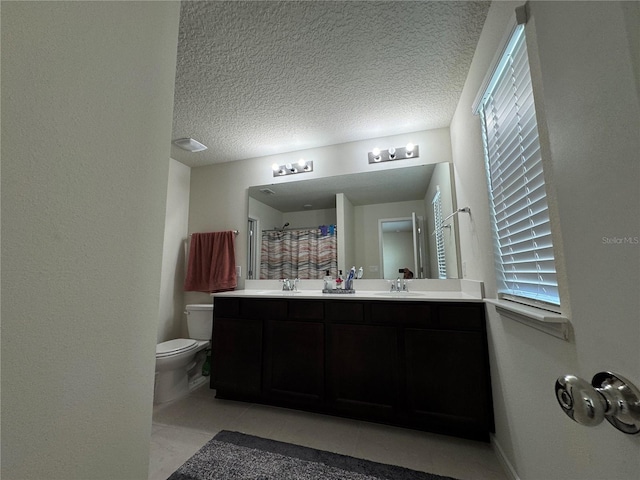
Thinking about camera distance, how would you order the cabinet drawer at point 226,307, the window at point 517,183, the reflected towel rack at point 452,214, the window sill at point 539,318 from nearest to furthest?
the window sill at point 539,318, the window at point 517,183, the reflected towel rack at point 452,214, the cabinet drawer at point 226,307

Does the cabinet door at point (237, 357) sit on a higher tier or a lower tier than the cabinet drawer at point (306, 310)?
lower

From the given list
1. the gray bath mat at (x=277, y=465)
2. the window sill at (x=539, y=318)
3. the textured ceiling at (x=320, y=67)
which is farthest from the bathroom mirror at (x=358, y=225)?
the gray bath mat at (x=277, y=465)

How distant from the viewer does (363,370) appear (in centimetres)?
171

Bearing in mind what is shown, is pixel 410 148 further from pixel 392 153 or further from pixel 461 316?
pixel 461 316

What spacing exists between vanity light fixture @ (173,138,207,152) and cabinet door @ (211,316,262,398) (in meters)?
1.71

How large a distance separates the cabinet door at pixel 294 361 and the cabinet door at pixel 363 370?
0.10 metres

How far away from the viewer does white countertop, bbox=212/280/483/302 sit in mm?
1671

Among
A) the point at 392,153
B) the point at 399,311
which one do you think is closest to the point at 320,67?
the point at 392,153

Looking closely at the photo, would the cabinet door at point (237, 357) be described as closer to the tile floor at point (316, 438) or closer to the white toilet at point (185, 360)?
the tile floor at point (316, 438)

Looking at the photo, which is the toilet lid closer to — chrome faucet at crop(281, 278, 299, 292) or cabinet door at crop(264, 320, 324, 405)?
cabinet door at crop(264, 320, 324, 405)

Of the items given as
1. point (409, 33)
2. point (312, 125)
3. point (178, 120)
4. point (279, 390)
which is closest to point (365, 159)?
point (312, 125)

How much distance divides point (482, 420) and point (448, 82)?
2.18 meters

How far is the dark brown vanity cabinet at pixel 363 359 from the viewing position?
154cm

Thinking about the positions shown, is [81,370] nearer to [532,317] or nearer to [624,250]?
[624,250]
